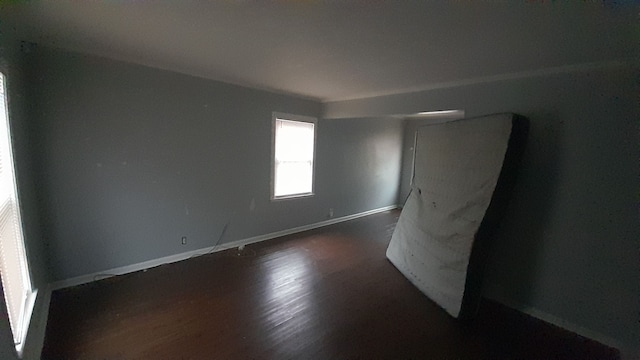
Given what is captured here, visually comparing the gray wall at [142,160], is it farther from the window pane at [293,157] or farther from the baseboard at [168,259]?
the window pane at [293,157]

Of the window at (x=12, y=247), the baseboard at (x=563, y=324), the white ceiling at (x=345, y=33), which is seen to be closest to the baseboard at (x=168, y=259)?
the window at (x=12, y=247)

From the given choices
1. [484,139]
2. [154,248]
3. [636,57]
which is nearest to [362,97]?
[484,139]

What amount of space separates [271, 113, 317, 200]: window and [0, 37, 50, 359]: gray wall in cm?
263

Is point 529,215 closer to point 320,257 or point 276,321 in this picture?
point 320,257

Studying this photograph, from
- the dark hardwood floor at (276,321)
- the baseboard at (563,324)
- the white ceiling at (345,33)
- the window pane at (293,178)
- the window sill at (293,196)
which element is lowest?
the dark hardwood floor at (276,321)

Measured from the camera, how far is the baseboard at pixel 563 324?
81.6 inches

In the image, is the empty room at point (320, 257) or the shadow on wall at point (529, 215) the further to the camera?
the shadow on wall at point (529, 215)

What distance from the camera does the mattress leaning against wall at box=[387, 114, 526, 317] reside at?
232cm

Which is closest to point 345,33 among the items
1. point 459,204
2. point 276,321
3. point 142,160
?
point 459,204

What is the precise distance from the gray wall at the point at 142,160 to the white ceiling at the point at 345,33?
0.36 meters

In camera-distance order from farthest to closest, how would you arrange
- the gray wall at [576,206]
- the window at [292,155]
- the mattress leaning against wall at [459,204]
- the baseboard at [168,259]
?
1. the window at [292,155]
2. the baseboard at [168,259]
3. the mattress leaning against wall at [459,204]
4. the gray wall at [576,206]

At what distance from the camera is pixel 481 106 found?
111 inches

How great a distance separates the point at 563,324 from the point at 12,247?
4.44 meters

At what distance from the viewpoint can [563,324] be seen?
2336mm
